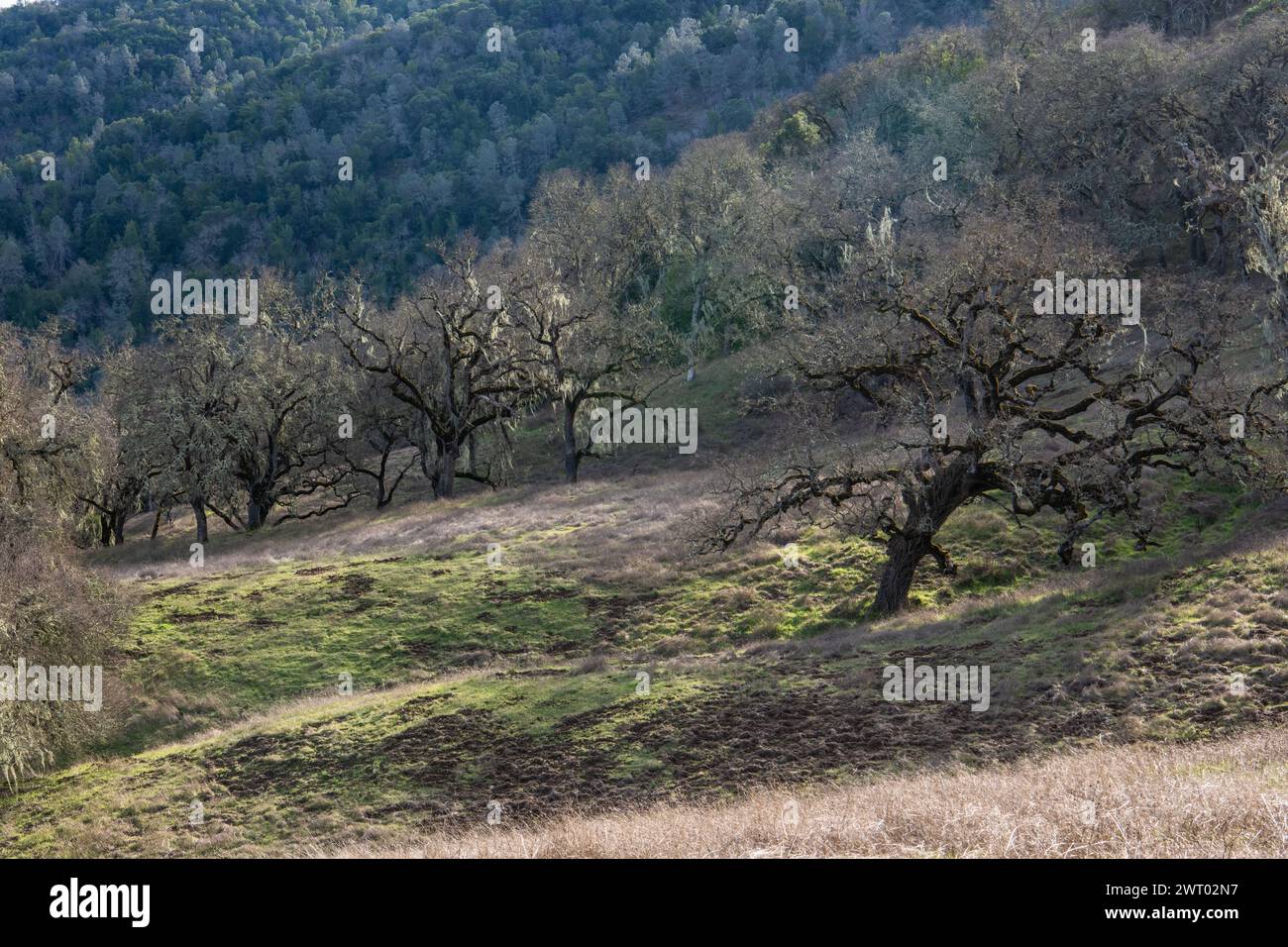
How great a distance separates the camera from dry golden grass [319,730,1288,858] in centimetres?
831

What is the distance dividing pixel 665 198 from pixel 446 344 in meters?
39.1

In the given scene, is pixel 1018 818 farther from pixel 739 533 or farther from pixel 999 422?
pixel 739 533

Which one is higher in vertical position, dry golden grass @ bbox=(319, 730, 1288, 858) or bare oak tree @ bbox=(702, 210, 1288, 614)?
bare oak tree @ bbox=(702, 210, 1288, 614)

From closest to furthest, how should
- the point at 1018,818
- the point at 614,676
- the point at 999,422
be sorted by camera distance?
the point at 1018,818, the point at 999,422, the point at 614,676

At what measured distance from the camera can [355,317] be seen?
52688mm

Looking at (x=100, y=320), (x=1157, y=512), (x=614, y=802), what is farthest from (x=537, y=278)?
(x=100, y=320)

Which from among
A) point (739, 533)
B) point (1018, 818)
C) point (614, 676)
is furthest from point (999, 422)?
point (1018, 818)

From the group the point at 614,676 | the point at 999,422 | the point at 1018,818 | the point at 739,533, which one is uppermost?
the point at 999,422

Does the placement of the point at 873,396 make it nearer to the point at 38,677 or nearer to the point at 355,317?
the point at 38,677

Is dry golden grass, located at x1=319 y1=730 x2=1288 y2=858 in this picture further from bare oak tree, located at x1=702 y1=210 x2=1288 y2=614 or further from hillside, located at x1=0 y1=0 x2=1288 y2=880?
bare oak tree, located at x1=702 y1=210 x2=1288 y2=614

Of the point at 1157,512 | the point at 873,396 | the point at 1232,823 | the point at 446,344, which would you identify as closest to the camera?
the point at 1232,823

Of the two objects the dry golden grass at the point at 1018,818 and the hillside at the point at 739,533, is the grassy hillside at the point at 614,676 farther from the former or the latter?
the dry golden grass at the point at 1018,818

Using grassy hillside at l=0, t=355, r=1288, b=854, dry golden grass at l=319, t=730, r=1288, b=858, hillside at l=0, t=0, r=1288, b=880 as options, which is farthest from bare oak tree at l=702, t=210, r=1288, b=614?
dry golden grass at l=319, t=730, r=1288, b=858

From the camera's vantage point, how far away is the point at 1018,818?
955 centimetres
